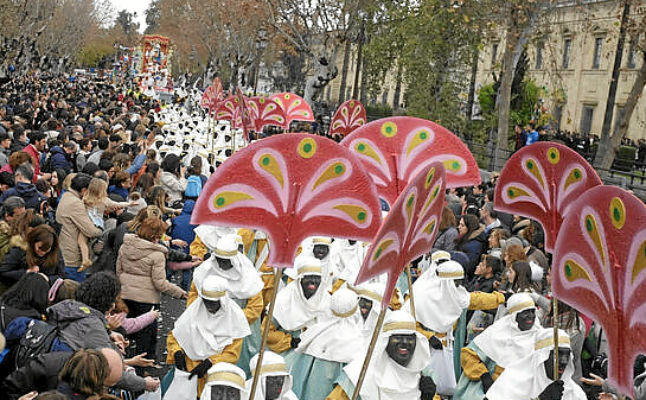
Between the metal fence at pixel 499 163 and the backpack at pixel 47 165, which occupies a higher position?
the backpack at pixel 47 165

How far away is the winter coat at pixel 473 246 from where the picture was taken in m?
9.12

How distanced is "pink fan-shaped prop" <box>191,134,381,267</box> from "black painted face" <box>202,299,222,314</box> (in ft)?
4.49

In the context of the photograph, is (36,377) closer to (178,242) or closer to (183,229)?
(178,242)

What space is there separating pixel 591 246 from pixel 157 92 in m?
43.9

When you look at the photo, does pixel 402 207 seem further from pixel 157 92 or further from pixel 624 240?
pixel 157 92

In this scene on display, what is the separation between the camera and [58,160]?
11094 millimetres

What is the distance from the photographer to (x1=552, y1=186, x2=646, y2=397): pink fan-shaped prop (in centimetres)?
377

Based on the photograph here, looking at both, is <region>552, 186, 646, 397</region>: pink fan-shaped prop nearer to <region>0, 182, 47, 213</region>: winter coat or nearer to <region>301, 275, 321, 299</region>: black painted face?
<region>301, 275, 321, 299</region>: black painted face

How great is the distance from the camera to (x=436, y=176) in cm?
460

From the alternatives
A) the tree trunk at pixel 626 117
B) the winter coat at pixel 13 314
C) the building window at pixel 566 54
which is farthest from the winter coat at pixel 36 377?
the building window at pixel 566 54

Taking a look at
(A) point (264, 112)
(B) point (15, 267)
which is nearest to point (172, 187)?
(B) point (15, 267)

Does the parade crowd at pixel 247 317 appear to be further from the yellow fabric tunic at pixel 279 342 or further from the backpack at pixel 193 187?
the backpack at pixel 193 187

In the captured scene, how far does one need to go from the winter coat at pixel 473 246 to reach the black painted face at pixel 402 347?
3.73 meters

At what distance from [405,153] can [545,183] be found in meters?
1.43
